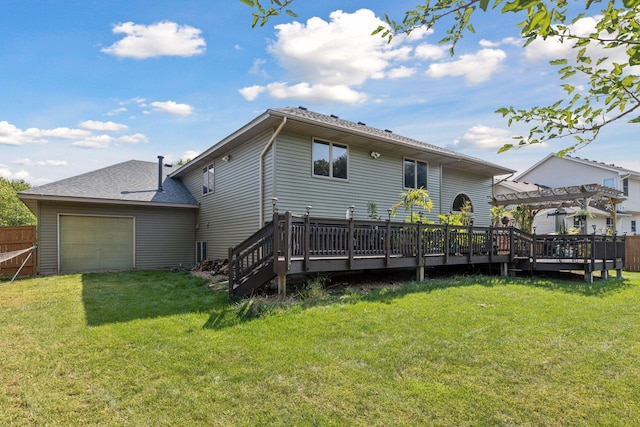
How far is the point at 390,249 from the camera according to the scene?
7898mm

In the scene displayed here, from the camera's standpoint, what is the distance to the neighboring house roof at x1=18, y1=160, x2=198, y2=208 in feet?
37.7

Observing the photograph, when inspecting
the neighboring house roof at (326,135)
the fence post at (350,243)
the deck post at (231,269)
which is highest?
the neighboring house roof at (326,135)

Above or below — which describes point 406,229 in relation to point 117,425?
above

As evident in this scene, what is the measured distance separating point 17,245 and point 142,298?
6964 mm

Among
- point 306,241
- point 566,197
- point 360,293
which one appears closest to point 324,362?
point 306,241

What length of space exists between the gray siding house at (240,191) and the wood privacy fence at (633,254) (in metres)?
5.41

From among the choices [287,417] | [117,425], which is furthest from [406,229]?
[117,425]

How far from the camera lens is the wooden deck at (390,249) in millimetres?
6535

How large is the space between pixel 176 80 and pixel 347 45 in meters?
9.16

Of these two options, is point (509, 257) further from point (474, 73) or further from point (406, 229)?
point (474, 73)

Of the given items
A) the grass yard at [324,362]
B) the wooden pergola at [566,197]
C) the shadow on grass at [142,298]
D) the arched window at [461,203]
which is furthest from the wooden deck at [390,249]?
the arched window at [461,203]

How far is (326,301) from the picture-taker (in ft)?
20.6

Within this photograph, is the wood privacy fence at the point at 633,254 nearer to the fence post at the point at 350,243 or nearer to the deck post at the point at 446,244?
the deck post at the point at 446,244

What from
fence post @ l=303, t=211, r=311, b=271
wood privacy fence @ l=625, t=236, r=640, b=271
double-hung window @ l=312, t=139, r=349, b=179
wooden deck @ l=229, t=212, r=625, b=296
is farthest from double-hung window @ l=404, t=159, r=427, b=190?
wood privacy fence @ l=625, t=236, r=640, b=271
